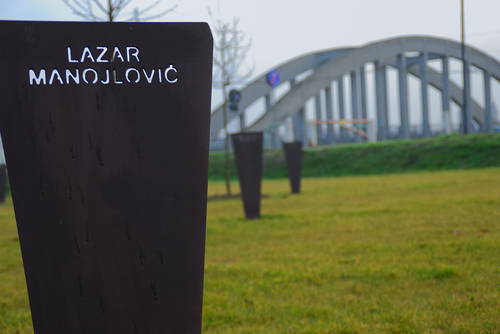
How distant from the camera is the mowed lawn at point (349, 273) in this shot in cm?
325

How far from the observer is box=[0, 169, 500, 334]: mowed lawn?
3.25 metres

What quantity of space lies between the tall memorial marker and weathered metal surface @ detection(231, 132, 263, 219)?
666 cm

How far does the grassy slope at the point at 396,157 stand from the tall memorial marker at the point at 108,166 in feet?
66.0

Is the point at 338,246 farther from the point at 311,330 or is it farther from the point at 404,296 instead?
A: the point at 311,330

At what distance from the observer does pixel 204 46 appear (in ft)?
6.01

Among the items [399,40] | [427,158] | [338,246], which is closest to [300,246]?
[338,246]

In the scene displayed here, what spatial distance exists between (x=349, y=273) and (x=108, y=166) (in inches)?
120

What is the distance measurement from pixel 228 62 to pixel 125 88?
1238 centimetres

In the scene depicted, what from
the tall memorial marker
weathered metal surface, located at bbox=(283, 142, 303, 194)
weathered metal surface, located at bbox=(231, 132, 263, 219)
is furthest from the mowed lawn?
weathered metal surface, located at bbox=(283, 142, 303, 194)

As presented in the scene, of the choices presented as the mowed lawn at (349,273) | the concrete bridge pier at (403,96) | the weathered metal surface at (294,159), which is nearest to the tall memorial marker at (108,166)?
the mowed lawn at (349,273)

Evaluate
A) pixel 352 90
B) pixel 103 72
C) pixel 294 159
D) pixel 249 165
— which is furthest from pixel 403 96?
pixel 103 72

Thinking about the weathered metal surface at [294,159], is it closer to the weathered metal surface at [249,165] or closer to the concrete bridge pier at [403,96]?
the weathered metal surface at [249,165]

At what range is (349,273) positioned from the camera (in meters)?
4.43

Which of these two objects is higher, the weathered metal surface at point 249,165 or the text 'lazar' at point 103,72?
the text 'lazar' at point 103,72
